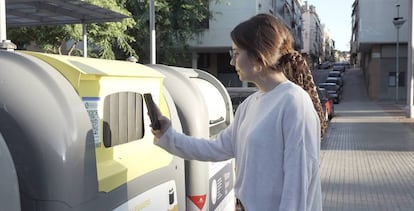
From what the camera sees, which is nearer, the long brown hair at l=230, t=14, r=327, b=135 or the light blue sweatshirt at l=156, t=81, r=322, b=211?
the light blue sweatshirt at l=156, t=81, r=322, b=211

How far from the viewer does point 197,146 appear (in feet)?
8.95

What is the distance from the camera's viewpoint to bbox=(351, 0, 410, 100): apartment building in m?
38.4

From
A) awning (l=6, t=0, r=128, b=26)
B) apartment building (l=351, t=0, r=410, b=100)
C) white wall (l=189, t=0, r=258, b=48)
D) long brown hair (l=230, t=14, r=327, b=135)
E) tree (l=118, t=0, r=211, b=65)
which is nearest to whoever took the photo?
long brown hair (l=230, t=14, r=327, b=135)

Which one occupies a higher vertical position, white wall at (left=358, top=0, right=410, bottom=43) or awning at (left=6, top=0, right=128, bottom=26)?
white wall at (left=358, top=0, right=410, bottom=43)

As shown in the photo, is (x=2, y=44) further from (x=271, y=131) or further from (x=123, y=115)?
(x=271, y=131)

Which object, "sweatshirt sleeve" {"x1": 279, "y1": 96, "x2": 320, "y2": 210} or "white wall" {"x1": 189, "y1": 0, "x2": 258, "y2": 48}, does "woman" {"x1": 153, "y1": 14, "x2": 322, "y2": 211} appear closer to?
"sweatshirt sleeve" {"x1": 279, "y1": 96, "x2": 320, "y2": 210}

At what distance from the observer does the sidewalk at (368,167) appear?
7.82m

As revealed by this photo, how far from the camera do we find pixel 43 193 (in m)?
1.96

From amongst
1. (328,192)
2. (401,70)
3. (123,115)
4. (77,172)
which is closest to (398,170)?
(328,192)

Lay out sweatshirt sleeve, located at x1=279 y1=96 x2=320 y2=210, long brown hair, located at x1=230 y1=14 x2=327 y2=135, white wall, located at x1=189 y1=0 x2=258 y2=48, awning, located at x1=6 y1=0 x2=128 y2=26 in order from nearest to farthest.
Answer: sweatshirt sleeve, located at x1=279 y1=96 x2=320 y2=210 → long brown hair, located at x1=230 y1=14 x2=327 y2=135 → awning, located at x1=6 y1=0 x2=128 y2=26 → white wall, located at x1=189 y1=0 x2=258 y2=48

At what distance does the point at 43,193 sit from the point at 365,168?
9.60 m

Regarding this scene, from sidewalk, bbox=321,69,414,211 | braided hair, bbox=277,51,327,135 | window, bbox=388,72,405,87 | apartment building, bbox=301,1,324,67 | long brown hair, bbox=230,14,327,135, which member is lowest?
sidewalk, bbox=321,69,414,211

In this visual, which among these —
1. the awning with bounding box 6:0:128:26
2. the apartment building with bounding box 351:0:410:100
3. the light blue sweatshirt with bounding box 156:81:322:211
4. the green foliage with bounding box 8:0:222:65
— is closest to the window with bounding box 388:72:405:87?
the apartment building with bounding box 351:0:410:100

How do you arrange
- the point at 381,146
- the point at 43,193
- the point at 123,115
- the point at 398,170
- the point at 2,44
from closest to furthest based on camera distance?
the point at 43,193 < the point at 2,44 < the point at 123,115 < the point at 398,170 < the point at 381,146
